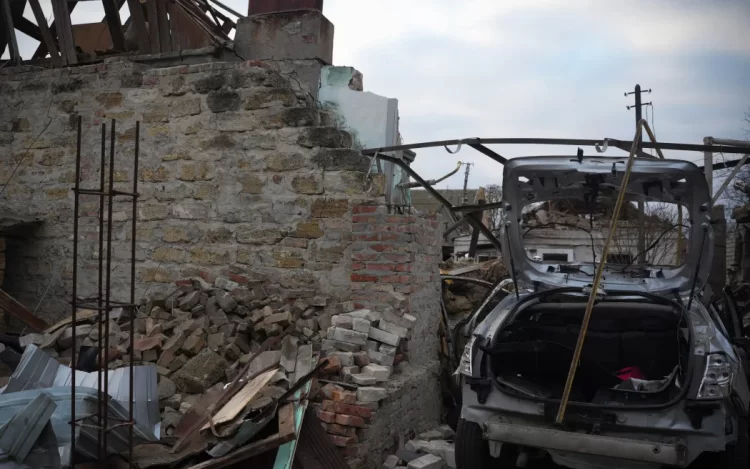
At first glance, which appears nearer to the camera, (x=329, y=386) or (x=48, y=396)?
(x=48, y=396)

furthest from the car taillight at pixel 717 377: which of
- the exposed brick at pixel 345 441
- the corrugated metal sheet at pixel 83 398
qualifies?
the corrugated metal sheet at pixel 83 398

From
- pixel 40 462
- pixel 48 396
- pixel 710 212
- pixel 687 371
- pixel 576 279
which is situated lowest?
pixel 40 462

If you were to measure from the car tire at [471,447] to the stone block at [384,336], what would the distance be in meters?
1.16

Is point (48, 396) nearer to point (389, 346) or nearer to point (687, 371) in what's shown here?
point (389, 346)

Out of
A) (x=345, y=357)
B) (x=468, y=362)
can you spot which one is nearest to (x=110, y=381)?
(x=345, y=357)

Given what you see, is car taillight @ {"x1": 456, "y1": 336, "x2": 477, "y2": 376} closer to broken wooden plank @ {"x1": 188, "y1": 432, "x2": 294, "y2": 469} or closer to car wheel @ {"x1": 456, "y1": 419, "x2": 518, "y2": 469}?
car wheel @ {"x1": 456, "y1": 419, "x2": 518, "y2": 469}

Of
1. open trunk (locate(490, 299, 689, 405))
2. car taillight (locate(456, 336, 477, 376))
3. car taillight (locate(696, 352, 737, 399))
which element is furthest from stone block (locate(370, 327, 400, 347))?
car taillight (locate(696, 352, 737, 399))

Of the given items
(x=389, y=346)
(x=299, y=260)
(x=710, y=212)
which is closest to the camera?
(x=710, y=212)

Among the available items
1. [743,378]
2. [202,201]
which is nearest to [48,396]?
[202,201]

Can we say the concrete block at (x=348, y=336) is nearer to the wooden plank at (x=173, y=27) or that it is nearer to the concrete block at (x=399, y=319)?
the concrete block at (x=399, y=319)

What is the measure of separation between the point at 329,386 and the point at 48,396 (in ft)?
6.34

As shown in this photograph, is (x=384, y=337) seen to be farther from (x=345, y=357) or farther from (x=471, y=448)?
(x=471, y=448)

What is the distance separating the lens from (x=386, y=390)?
5266 millimetres

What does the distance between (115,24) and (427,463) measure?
6103mm
